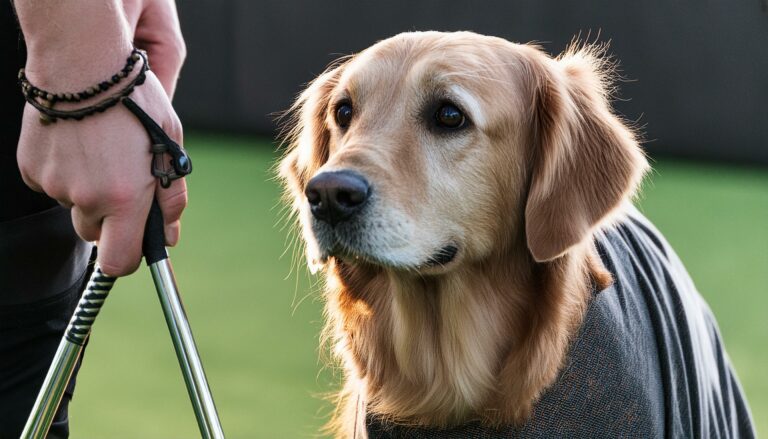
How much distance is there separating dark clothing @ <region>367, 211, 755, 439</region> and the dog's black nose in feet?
1.89

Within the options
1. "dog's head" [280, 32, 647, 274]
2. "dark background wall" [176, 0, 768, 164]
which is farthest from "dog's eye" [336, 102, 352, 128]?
"dark background wall" [176, 0, 768, 164]

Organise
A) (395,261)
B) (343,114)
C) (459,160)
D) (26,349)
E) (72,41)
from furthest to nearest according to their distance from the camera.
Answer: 1. (343,114)
2. (459,160)
3. (395,261)
4. (26,349)
5. (72,41)

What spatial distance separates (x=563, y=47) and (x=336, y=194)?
697cm

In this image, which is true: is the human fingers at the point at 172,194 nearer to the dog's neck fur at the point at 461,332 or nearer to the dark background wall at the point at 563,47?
the dog's neck fur at the point at 461,332

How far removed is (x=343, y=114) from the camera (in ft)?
8.69

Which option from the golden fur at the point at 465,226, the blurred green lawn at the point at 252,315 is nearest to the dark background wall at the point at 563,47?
the blurred green lawn at the point at 252,315

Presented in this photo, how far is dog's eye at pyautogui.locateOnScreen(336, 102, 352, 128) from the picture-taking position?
8.62 ft

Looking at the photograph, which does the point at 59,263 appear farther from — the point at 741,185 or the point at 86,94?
the point at 741,185

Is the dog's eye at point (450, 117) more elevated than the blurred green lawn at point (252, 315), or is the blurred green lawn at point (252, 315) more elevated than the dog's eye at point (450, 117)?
the dog's eye at point (450, 117)

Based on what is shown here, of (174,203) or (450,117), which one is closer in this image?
(174,203)

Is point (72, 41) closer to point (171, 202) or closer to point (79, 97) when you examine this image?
point (79, 97)

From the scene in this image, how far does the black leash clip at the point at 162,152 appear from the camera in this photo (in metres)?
1.69

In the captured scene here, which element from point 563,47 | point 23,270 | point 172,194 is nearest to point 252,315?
point 23,270

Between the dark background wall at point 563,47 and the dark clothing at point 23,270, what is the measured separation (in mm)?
6544
